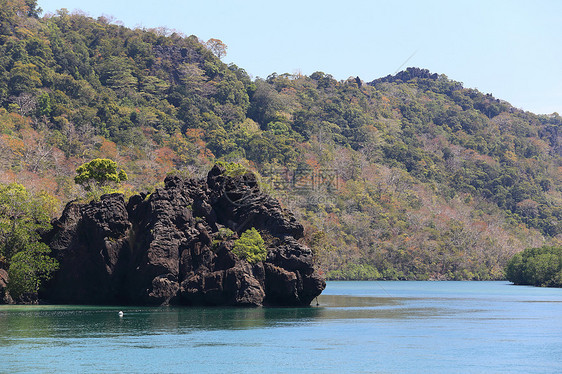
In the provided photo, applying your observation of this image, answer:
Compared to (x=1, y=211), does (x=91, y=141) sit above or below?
above

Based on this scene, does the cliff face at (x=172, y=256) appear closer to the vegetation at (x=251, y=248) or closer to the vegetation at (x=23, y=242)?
the vegetation at (x=251, y=248)

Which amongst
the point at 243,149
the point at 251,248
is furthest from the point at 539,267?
the point at 243,149

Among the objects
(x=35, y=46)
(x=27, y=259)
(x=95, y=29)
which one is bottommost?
(x=27, y=259)

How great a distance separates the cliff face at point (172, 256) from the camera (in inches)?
2586

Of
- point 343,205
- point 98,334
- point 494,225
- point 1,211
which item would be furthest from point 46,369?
point 494,225

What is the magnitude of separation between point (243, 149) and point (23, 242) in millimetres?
97948

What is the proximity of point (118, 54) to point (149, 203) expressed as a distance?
116369 millimetres

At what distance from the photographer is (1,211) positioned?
6975cm

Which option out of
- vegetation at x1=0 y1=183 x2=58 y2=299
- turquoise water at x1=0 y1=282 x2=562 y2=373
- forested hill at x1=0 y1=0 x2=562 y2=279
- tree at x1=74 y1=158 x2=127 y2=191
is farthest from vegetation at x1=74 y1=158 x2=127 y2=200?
forested hill at x1=0 y1=0 x2=562 y2=279

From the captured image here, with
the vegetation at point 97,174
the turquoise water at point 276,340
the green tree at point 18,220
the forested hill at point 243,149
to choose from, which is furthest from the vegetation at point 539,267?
the green tree at point 18,220

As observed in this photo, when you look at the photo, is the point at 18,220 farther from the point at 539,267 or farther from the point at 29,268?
the point at 539,267

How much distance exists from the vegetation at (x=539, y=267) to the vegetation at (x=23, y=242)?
3084 inches

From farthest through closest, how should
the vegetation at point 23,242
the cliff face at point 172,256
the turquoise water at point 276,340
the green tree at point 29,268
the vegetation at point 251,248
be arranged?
the cliff face at point 172,256 < the vegetation at point 251,248 < the vegetation at point 23,242 < the green tree at point 29,268 < the turquoise water at point 276,340

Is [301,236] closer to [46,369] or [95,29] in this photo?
[46,369]
